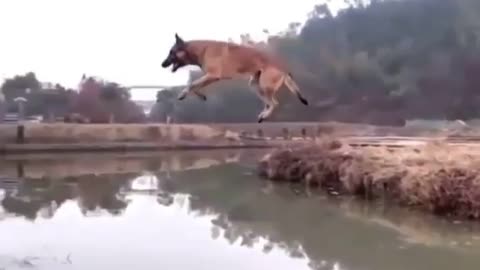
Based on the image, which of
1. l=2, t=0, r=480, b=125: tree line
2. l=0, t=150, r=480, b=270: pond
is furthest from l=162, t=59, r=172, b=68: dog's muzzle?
l=0, t=150, r=480, b=270: pond

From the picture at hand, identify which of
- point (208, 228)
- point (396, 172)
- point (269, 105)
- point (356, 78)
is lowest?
point (208, 228)

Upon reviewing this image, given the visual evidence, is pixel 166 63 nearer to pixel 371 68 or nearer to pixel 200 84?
pixel 200 84

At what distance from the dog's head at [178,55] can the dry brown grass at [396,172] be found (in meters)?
8.41

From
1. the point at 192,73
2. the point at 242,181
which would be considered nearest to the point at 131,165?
the point at 242,181

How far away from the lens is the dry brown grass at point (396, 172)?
409 inches

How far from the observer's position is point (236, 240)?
910 cm

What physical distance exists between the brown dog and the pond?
208 inches

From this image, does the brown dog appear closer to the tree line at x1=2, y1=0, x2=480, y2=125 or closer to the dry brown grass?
the tree line at x1=2, y1=0, x2=480, y2=125

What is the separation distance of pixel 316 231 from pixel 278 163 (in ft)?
20.1

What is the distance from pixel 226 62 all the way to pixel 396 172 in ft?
32.1

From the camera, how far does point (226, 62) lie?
229 centimetres

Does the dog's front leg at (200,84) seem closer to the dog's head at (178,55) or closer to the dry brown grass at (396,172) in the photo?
the dog's head at (178,55)

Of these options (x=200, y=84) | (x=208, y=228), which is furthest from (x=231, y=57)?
(x=208, y=228)

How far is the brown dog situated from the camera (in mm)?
2287
